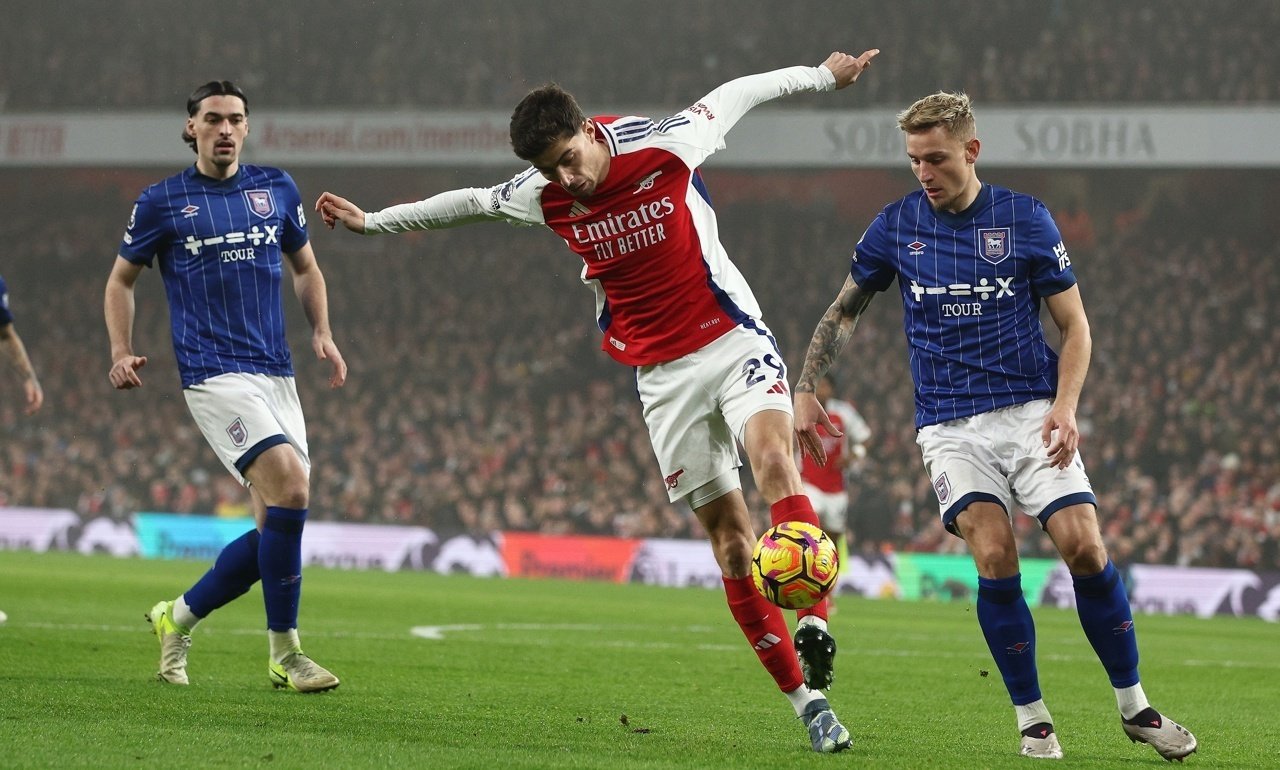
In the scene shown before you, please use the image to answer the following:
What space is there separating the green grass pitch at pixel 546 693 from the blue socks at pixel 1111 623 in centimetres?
30

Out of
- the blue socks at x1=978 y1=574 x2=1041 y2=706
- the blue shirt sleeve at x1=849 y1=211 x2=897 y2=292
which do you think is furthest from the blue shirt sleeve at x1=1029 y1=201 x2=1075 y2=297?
the blue socks at x1=978 y1=574 x2=1041 y2=706

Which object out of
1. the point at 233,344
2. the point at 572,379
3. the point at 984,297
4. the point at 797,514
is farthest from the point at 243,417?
the point at 572,379

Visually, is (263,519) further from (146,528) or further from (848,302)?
(146,528)

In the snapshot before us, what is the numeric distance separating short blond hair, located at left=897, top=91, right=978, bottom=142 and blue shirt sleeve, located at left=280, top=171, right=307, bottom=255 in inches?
117

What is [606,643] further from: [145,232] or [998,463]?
[998,463]

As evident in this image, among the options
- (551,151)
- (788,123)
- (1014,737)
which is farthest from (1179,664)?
(788,123)

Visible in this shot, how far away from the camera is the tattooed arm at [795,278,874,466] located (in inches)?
217

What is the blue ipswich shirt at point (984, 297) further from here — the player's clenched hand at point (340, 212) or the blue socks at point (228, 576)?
the blue socks at point (228, 576)

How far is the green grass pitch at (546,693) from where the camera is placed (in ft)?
16.3

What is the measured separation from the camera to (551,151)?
5242 millimetres

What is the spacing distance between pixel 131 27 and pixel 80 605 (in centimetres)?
2102

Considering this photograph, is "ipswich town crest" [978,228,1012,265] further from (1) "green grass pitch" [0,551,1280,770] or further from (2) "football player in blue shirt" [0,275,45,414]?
(2) "football player in blue shirt" [0,275,45,414]

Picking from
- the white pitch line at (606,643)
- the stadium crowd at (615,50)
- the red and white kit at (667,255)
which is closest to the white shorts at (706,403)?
the red and white kit at (667,255)

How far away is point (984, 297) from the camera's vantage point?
5.34 meters
